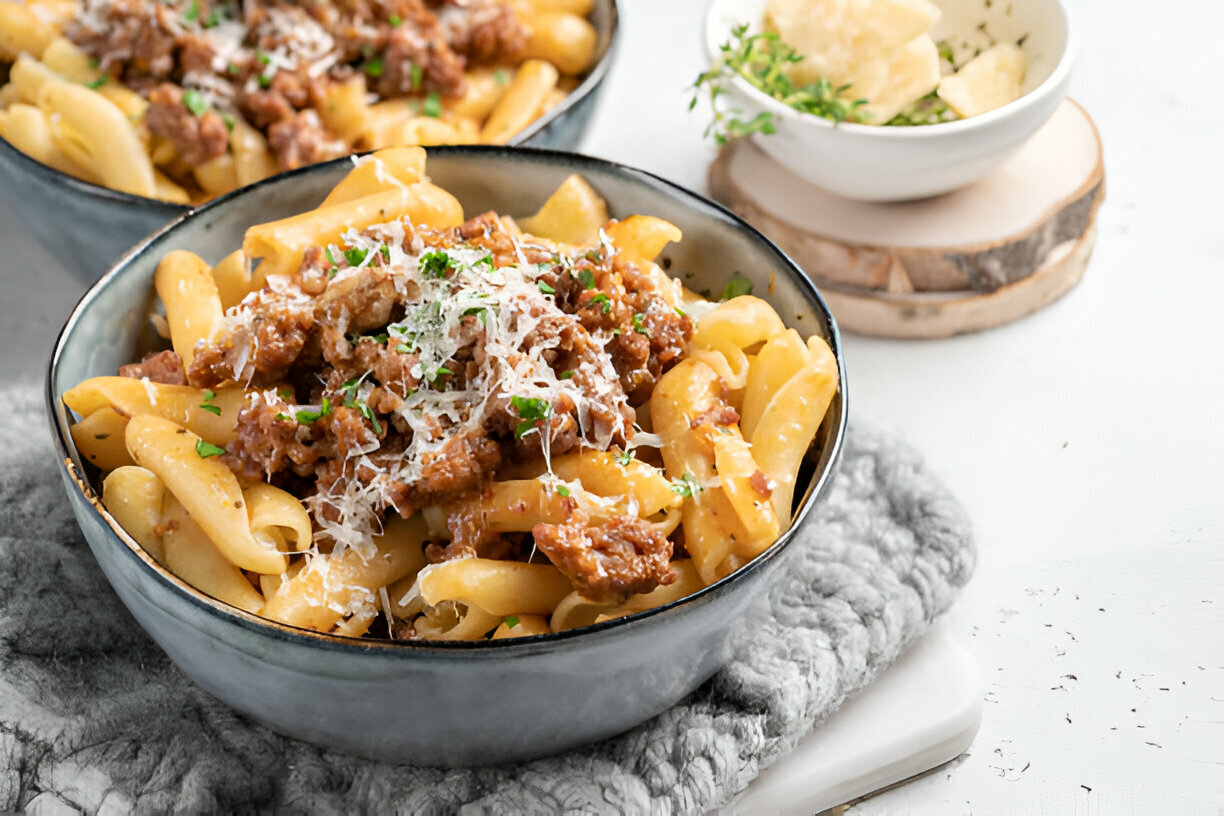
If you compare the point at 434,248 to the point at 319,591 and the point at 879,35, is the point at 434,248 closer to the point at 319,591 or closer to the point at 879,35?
the point at 319,591

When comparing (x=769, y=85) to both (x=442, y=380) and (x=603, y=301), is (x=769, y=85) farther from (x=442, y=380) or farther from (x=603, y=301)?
(x=442, y=380)

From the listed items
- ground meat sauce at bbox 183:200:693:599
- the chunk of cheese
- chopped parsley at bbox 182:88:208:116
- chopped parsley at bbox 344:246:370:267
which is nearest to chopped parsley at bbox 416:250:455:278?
ground meat sauce at bbox 183:200:693:599

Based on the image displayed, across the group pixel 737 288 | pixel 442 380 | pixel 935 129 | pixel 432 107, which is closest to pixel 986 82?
pixel 935 129

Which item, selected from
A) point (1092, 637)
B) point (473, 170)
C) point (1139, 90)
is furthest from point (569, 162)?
point (1139, 90)

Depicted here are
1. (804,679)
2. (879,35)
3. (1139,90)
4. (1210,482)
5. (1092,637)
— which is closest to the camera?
(804,679)

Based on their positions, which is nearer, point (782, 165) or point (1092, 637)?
point (1092, 637)

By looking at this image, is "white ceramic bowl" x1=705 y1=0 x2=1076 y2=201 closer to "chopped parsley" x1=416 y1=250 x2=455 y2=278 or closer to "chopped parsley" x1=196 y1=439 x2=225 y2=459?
"chopped parsley" x1=416 y1=250 x2=455 y2=278

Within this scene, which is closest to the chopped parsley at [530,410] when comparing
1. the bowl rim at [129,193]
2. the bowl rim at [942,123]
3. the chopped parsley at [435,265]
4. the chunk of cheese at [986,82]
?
the chopped parsley at [435,265]
